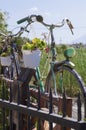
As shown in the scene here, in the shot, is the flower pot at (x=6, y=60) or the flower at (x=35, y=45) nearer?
the flower at (x=35, y=45)

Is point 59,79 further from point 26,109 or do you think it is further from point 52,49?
point 26,109

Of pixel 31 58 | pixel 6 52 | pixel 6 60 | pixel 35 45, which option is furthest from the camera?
pixel 6 52

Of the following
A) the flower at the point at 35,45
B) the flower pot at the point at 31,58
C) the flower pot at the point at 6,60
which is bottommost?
the flower pot at the point at 31,58

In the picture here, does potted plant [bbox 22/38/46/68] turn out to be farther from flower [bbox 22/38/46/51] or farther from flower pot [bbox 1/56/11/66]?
flower pot [bbox 1/56/11/66]

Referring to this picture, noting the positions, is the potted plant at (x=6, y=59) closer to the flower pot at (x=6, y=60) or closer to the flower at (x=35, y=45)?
the flower pot at (x=6, y=60)

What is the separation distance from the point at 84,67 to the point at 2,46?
3.67 metres

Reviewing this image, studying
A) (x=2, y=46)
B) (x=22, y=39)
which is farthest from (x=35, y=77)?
(x=2, y=46)

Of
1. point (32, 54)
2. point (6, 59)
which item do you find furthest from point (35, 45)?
point (6, 59)

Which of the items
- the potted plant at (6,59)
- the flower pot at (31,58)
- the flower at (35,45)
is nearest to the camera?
the flower pot at (31,58)

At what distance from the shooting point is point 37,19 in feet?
16.0

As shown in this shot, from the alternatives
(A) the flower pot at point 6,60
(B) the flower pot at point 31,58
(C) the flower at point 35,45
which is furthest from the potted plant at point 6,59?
(B) the flower pot at point 31,58

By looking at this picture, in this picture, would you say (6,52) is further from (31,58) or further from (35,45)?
(31,58)

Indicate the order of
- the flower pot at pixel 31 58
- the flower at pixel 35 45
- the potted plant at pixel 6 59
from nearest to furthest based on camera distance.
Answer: the flower pot at pixel 31 58
the flower at pixel 35 45
the potted plant at pixel 6 59

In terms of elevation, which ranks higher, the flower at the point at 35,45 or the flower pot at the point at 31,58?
the flower at the point at 35,45
